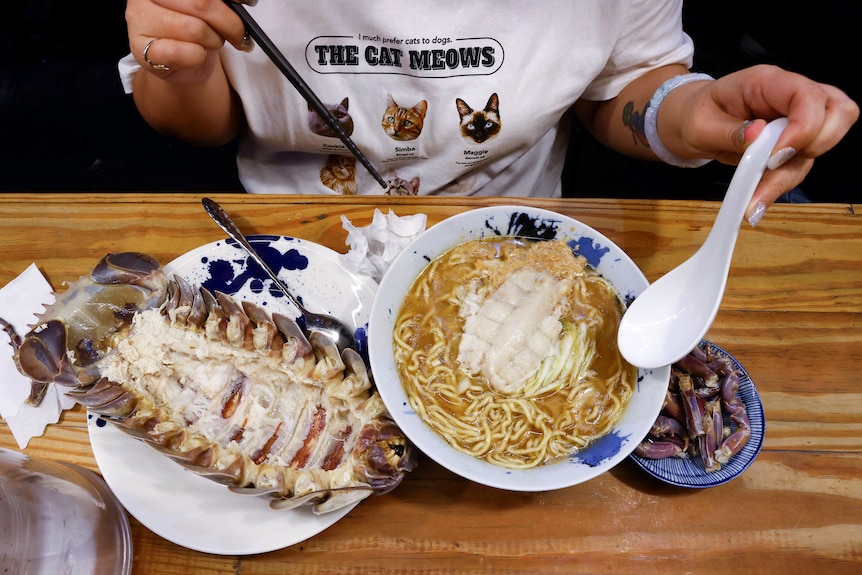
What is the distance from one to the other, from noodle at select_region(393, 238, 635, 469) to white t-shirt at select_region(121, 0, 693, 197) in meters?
0.48

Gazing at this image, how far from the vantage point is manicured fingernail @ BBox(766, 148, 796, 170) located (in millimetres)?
1177

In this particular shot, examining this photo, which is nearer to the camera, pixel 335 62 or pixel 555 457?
pixel 555 457

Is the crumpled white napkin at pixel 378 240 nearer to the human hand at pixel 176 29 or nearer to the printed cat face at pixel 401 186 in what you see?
the printed cat face at pixel 401 186

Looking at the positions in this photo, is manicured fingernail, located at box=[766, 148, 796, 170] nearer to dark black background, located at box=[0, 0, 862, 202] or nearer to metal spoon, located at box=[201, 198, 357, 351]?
metal spoon, located at box=[201, 198, 357, 351]

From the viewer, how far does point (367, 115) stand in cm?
179

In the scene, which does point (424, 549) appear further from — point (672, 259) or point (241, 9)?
point (241, 9)

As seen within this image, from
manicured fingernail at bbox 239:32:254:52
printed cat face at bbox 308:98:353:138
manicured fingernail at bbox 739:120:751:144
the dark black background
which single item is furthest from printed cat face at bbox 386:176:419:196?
the dark black background

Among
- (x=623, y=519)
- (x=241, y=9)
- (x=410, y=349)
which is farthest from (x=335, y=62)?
(x=623, y=519)

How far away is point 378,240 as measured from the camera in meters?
1.69

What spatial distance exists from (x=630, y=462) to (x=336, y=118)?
4.49 ft

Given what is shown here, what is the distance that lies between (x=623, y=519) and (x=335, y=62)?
5.11 ft

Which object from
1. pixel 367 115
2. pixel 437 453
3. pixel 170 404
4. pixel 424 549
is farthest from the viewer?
pixel 367 115

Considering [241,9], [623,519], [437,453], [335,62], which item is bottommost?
[623,519]

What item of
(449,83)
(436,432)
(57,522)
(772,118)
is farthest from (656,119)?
(57,522)
